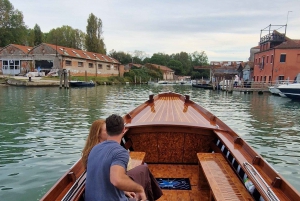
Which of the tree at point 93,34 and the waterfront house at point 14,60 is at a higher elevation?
the tree at point 93,34

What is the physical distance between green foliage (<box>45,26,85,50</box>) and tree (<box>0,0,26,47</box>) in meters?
9.20

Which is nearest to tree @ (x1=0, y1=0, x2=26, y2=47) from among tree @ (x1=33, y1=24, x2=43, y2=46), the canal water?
tree @ (x1=33, y1=24, x2=43, y2=46)

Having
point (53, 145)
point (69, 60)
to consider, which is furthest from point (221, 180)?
point (69, 60)

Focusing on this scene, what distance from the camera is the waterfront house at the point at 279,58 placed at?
30.5 meters

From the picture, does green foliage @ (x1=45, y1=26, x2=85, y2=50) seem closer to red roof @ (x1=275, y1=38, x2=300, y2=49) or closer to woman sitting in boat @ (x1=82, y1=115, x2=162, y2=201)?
red roof @ (x1=275, y1=38, x2=300, y2=49)

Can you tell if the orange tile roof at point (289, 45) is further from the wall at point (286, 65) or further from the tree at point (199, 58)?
the tree at point (199, 58)

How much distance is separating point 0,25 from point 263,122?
4860 centimetres

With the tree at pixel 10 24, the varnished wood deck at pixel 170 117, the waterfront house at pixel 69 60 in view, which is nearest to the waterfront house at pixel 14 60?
the waterfront house at pixel 69 60

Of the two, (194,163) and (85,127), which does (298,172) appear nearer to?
(194,163)

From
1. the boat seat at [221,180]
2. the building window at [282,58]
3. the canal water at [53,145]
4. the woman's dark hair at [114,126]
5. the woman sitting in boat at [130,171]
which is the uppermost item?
the building window at [282,58]

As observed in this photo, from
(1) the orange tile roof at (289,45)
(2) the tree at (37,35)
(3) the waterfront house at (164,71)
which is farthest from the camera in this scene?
(3) the waterfront house at (164,71)

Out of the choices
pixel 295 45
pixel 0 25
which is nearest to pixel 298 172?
pixel 295 45

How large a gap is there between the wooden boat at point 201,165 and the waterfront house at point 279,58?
29.0m

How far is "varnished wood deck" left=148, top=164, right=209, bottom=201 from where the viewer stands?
3.47 metres
